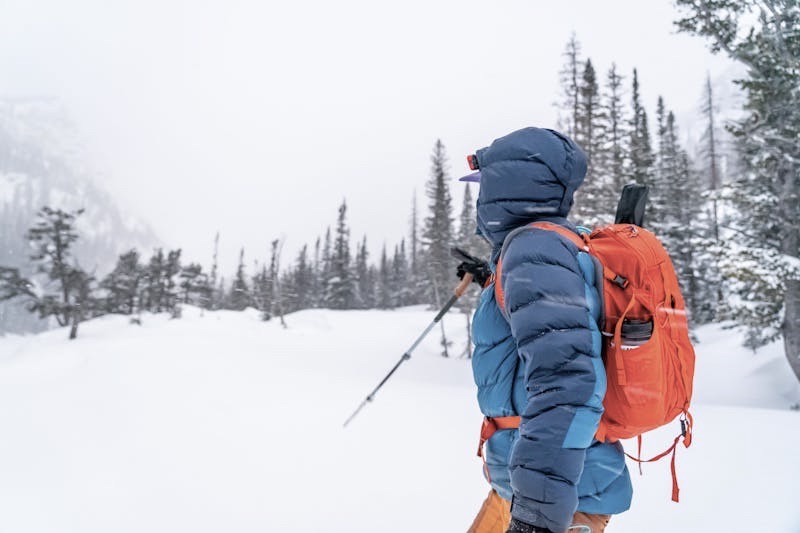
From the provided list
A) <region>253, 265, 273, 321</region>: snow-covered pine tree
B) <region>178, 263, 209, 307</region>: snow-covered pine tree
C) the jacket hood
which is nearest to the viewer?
the jacket hood

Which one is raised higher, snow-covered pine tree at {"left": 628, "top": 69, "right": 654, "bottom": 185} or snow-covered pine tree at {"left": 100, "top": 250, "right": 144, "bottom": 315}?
snow-covered pine tree at {"left": 628, "top": 69, "right": 654, "bottom": 185}

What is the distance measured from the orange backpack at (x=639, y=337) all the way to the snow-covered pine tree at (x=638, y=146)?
2150 centimetres

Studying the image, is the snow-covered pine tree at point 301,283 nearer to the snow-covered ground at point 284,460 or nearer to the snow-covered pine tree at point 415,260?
the snow-covered pine tree at point 415,260

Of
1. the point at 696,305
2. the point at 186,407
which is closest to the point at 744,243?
the point at 186,407

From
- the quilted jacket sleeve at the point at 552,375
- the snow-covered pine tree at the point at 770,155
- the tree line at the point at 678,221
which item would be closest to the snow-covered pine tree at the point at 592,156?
the tree line at the point at 678,221

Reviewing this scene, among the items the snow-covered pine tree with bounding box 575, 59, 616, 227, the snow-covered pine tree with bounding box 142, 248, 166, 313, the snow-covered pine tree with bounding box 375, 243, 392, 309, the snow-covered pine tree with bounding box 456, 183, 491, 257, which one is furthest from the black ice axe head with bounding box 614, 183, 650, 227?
the snow-covered pine tree with bounding box 375, 243, 392, 309

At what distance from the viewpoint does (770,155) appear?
10.5 m

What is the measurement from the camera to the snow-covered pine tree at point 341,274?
168ft

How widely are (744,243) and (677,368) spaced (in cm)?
1343

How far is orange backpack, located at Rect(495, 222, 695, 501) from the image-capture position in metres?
1.48

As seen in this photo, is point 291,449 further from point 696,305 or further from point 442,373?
point 696,305

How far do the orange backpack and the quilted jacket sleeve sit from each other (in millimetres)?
77

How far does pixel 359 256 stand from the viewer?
65.9m

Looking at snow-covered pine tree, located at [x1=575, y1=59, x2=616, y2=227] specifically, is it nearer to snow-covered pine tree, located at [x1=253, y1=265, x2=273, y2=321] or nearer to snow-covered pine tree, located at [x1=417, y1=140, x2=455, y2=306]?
snow-covered pine tree, located at [x1=417, y1=140, x2=455, y2=306]
